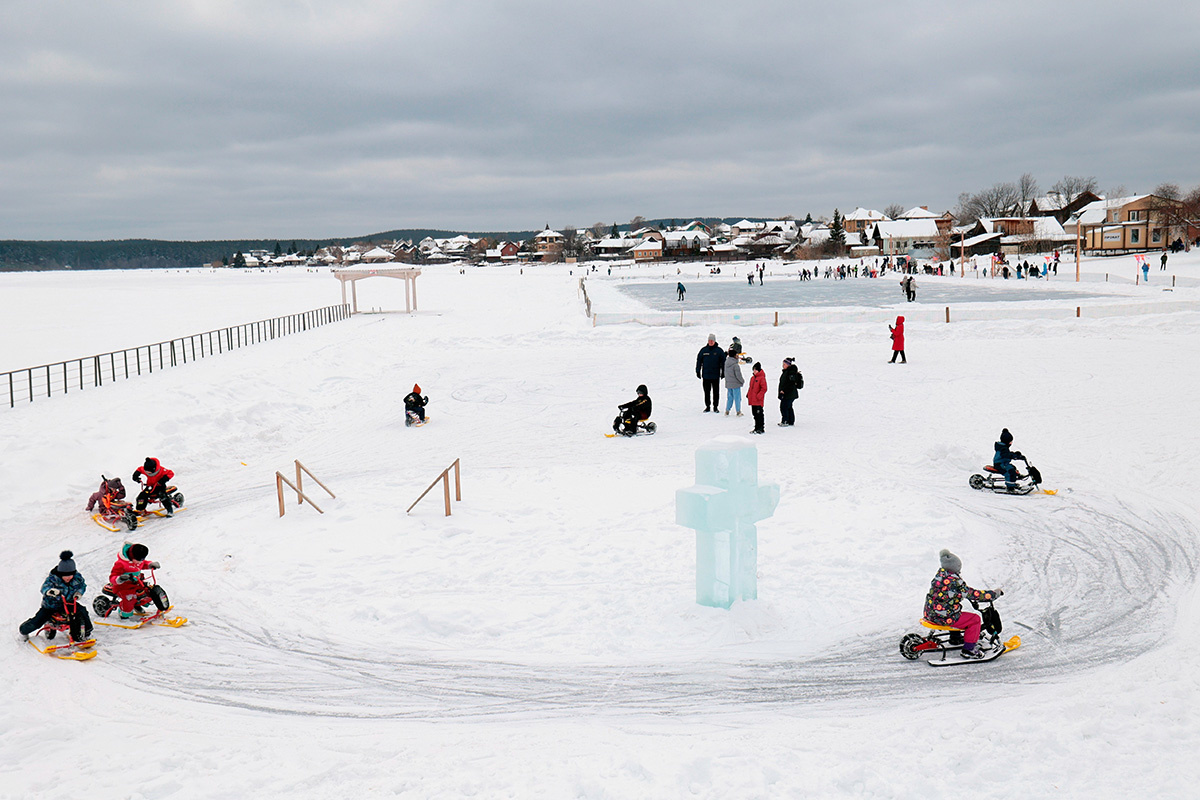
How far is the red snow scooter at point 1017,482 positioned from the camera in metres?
11.8

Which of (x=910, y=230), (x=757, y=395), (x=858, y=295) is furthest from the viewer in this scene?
(x=910, y=230)

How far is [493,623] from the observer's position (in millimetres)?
8344

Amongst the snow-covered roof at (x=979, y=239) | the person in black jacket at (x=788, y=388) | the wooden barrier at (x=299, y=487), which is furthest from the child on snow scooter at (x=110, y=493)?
the snow-covered roof at (x=979, y=239)

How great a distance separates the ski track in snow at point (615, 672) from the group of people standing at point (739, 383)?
288 inches

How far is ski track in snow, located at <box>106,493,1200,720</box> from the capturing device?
6758 mm

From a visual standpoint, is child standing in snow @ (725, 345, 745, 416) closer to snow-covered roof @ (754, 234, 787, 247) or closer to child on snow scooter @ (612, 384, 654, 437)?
child on snow scooter @ (612, 384, 654, 437)

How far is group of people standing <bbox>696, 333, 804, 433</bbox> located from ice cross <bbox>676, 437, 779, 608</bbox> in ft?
23.9

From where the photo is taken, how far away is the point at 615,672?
7.29 m

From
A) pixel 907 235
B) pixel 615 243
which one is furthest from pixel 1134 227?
pixel 615 243

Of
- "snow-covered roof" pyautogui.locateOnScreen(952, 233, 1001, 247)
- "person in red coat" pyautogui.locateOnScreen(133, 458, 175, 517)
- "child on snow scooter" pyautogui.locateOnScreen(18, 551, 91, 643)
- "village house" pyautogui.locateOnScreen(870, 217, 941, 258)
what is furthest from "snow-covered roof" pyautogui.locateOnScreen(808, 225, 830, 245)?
"child on snow scooter" pyautogui.locateOnScreen(18, 551, 91, 643)

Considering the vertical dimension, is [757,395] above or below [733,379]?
below

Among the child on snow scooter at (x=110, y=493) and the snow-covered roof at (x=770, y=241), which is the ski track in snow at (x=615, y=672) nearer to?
the child on snow scooter at (x=110, y=493)

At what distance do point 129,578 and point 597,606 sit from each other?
4831 millimetres

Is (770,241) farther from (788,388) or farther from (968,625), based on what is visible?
(968,625)
